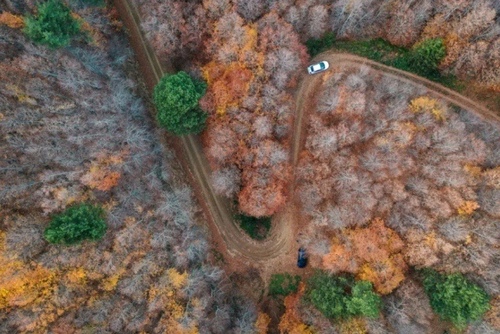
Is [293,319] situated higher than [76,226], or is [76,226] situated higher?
[76,226]

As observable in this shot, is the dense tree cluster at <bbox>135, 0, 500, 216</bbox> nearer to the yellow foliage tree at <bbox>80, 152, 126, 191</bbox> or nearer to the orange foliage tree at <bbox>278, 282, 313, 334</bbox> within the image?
the yellow foliage tree at <bbox>80, 152, 126, 191</bbox>

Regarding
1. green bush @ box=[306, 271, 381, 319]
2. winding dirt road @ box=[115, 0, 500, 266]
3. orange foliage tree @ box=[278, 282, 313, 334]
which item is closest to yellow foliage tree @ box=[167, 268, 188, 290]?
winding dirt road @ box=[115, 0, 500, 266]

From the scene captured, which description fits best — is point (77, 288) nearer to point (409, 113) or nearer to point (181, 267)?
point (181, 267)

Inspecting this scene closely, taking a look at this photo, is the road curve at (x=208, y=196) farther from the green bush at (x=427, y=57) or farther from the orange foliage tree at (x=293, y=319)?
the green bush at (x=427, y=57)

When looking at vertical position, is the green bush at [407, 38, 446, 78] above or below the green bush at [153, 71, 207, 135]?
below

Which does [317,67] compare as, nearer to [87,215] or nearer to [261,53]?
[261,53]

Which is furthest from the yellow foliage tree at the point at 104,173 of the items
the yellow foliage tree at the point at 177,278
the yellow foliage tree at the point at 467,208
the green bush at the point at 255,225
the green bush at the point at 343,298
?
the yellow foliage tree at the point at 467,208

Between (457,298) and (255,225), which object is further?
(255,225)

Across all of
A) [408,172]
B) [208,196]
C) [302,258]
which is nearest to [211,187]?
[208,196]
